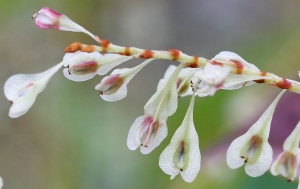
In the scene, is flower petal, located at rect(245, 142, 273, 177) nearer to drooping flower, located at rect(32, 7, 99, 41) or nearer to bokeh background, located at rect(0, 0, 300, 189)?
drooping flower, located at rect(32, 7, 99, 41)

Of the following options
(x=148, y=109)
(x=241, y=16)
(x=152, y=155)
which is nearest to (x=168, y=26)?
(x=241, y=16)

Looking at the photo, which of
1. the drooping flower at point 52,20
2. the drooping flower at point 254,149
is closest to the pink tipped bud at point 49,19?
the drooping flower at point 52,20

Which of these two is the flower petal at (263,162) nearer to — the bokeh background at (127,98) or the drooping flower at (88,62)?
the drooping flower at (88,62)

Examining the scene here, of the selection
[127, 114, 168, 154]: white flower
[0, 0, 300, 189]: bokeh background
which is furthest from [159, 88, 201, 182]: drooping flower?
[0, 0, 300, 189]: bokeh background

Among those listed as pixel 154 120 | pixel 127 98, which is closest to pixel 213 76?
pixel 154 120

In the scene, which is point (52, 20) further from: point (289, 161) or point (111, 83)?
point (289, 161)
